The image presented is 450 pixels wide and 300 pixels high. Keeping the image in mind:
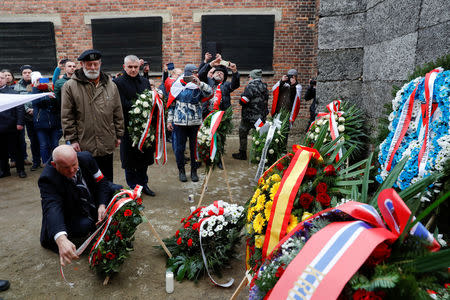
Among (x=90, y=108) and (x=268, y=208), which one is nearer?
(x=268, y=208)

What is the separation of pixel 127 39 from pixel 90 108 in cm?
641

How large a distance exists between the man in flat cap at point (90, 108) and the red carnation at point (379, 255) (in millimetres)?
3357

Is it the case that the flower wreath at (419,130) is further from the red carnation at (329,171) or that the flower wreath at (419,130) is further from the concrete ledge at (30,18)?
the concrete ledge at (30,18)

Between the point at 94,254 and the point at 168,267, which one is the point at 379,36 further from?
the point at 94,254

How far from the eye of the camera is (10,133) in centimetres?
539

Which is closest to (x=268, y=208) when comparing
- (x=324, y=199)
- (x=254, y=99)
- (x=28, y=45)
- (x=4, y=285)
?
(x=324, y=199)

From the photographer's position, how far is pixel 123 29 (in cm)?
916

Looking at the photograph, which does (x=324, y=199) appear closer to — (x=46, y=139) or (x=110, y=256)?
(x=110, y=256)

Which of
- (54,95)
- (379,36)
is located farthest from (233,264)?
(54,95)

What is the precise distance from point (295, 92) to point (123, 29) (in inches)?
219

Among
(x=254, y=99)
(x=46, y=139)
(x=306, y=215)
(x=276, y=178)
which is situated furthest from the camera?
(x=254, y=99)

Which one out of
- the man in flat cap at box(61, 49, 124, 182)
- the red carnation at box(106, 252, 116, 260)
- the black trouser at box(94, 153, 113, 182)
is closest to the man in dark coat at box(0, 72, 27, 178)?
the man in flat cap at box(61, 49, 124, 182)

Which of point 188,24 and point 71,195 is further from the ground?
point 188,24

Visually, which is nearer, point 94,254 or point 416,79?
point 416,79
